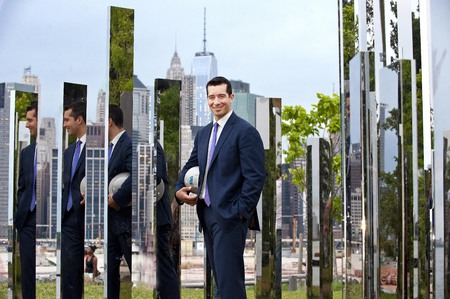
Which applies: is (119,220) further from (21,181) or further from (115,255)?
(21,181)

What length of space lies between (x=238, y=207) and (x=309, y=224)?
0.83 m

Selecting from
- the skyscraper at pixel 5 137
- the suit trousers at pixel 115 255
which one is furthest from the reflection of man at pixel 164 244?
the skyscraper at pixel 5 137

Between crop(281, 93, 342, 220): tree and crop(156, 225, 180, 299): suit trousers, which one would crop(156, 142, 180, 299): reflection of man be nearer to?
crop(156, 225, 180, 299): suit trousers

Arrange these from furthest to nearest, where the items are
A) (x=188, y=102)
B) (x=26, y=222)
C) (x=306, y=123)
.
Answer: (x=306, y=123) → (x=188, y=102) → (x=26, y=222)

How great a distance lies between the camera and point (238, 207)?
5609 millimetres

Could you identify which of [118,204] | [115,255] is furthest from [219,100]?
[115,255]

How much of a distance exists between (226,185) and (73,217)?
38.9 inches

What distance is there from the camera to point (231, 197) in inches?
225

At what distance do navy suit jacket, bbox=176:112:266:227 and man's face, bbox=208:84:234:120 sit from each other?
0.23ft

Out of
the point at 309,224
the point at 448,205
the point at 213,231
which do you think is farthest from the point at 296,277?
the point at 448,205

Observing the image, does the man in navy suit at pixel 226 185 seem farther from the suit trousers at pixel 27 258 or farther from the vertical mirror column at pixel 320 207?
the suit trousers at pixel 27 258

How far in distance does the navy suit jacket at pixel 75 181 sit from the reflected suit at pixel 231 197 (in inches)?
29.1

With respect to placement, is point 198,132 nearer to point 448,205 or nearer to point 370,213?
point 370,213

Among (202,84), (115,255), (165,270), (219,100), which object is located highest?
(202,84)
